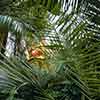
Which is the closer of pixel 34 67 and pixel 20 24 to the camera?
pixel 34 67

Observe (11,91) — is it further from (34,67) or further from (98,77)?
(98,77)

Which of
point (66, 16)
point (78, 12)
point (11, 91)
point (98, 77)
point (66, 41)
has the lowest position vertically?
point (11, 91)

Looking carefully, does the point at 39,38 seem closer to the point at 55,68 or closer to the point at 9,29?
the point at 55,68

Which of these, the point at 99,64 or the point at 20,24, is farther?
the point at 20,24

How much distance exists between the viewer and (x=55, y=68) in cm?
158

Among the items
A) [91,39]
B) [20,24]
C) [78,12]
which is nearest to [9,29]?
[20,24]

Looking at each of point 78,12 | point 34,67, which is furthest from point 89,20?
point 34,67

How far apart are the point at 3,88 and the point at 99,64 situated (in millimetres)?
481

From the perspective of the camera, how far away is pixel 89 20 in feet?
7.02

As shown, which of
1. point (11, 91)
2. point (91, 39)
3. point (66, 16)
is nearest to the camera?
point (11, 91)

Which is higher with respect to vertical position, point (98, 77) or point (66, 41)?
point (66, 41)

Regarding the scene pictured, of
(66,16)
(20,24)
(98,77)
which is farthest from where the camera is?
(20,24)

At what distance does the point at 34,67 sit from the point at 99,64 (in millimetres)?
320

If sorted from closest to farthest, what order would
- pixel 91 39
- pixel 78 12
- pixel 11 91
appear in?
pixel 11 91 → pixel 91 39 → pixel 78 12
